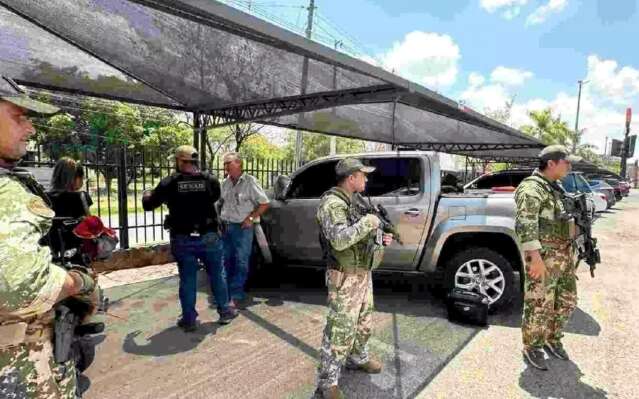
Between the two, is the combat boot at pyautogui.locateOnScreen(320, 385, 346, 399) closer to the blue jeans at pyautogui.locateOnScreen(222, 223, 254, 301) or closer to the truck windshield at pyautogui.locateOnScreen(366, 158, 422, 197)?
the blue jeans at pyautogui.locateOnScreen(222, 223, 254, 301)

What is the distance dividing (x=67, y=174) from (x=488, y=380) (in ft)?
11.9

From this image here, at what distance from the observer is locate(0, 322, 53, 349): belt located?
1256 mm

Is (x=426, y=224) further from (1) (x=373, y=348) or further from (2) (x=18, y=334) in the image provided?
(2) (x=18, y=334)

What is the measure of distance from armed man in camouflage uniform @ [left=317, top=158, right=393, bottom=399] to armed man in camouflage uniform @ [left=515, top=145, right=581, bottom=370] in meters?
1.14

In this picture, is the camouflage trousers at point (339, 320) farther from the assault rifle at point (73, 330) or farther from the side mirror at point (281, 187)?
the side mirror at point (281, 187)

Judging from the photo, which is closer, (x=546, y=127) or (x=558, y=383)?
(x=558, y=383)

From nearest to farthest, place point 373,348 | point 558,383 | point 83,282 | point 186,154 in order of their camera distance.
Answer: point 83,282 < point 558,383 < point 373,348 < point 186,154

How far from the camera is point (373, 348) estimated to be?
11.4 ft

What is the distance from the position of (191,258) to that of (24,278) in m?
2.60

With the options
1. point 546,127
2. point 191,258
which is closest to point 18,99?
point 191,258

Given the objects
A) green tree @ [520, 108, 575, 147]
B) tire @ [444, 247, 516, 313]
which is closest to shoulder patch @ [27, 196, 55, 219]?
tire @ [444, 247, 516, 313]

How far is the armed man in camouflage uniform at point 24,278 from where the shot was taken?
3.81 ft

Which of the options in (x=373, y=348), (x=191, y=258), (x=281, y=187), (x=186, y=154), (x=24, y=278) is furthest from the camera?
(x=281, y=187)

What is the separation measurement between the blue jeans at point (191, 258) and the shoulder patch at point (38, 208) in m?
2.41
